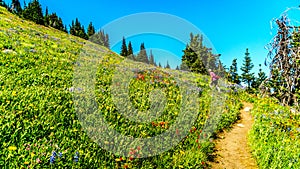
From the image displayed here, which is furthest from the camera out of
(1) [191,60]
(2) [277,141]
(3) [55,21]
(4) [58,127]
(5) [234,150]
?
(3) [55,21]

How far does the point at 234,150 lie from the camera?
28.1 feet

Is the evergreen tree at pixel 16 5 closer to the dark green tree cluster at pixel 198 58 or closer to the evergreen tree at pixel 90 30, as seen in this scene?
the evergreen tree at pixel 90 30

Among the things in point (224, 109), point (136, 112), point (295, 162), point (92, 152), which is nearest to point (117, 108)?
point (136, 112)

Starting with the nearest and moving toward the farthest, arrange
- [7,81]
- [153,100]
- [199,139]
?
[7,81] < [199,139] < [153,100]

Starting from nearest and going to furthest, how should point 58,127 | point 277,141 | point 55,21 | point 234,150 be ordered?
1. point 58,127
2. point 277,141
3. point 234,150
4. point 55,21

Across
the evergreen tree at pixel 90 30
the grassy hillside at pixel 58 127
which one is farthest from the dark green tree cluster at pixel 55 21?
the grassy hillside at pixel 58 127

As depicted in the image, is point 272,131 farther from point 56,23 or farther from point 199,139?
point 56,23

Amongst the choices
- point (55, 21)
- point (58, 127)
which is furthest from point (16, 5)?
point (58, 127)

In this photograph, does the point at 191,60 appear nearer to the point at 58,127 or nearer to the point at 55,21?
the point at 58,127

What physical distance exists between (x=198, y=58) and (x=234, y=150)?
40.1m

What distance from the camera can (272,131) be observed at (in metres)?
8.17

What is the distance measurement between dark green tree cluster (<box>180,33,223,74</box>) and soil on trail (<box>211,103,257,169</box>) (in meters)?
34.1

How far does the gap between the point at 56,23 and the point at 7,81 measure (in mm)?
94166

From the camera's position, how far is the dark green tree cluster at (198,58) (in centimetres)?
4534
